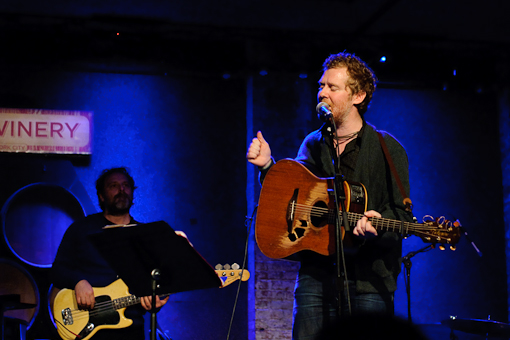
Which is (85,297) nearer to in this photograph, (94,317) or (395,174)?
(94,317)

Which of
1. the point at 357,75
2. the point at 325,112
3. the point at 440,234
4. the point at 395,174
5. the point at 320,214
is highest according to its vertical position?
the point at 357,75

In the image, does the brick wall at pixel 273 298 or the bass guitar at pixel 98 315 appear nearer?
the bass guitar at pixel 98 315

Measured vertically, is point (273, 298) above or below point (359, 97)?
below

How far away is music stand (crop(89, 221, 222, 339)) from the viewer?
9.51 feet

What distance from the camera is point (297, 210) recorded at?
2.93 m

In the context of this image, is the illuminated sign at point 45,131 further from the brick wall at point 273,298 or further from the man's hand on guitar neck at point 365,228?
the man's hand on guitar neck at point 365,228

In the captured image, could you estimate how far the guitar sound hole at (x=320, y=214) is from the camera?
9.38 ft

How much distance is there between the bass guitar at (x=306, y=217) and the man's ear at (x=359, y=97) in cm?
53

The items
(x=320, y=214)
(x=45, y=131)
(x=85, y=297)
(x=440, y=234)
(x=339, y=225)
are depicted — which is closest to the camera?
(x=339, y=225)

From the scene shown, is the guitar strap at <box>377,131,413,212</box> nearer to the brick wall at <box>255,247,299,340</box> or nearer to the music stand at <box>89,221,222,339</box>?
the music stand at <box>89,221,222,339</box>

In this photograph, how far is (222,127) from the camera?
6.88 m

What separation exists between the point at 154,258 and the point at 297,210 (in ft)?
2.89

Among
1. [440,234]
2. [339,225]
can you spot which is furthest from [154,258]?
[440,234]

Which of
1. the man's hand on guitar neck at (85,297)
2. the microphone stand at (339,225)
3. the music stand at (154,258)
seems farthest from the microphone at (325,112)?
the man's hand on guitar neck at (85,297)
